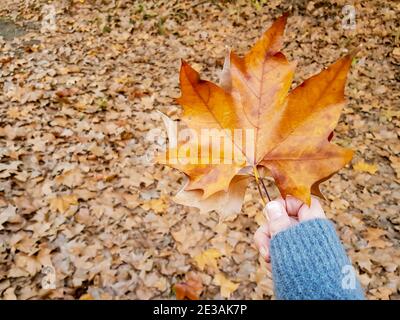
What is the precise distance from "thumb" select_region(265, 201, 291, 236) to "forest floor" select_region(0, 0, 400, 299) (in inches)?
53.2

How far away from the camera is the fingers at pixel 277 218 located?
1.24 meters

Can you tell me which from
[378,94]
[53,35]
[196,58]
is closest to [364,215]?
[378,94]

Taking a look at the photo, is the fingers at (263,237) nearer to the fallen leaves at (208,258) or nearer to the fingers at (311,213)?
the fingers at (311,213)

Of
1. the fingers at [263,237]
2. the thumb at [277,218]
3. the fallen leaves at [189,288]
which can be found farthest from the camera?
the fallen leaves at [189,288]

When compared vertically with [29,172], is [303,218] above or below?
→ below

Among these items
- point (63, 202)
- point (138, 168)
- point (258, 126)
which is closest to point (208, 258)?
point (138, 168)

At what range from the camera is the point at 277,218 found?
124 cm

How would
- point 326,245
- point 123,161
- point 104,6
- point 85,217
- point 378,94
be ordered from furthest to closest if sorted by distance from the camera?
point 104,6 < point 378,94 < point 123,161 < point 85,217 < point 326,245

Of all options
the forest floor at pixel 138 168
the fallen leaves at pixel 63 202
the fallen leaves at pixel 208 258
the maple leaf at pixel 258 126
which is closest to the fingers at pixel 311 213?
the maple leaf at pixel 258 126

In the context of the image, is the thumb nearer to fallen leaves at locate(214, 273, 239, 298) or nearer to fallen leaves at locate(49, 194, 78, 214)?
fallen leaves at locate(214, 273, 239, 298)

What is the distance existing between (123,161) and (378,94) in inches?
143

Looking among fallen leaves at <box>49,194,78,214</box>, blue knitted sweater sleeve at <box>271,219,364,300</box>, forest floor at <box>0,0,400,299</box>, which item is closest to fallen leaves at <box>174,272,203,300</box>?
forest floor at <box>0,0,400,299</box>

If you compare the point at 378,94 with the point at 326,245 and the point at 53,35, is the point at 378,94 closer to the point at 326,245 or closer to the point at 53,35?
the point at 326,245

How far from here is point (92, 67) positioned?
580 cm
